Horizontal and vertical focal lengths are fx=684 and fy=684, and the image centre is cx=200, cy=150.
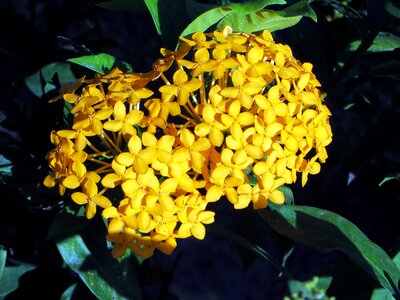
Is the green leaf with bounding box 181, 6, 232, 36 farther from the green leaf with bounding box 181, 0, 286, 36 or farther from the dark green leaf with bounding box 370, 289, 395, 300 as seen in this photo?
the dark green leaf with bounding box 370, 289, 395, 300

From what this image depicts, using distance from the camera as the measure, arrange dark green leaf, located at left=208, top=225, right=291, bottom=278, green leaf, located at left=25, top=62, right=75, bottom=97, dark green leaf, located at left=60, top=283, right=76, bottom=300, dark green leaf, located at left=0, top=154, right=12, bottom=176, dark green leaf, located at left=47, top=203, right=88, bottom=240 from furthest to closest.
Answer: green leaf, located at left=25, top=62, right=75, bottom=97 < dark green leaf, located at left=60, top=283, right=76, bottom=300 < dark green leaf, located at left=0, top=154, right=12, bottom=176 < dark green leaf, located at left=208, top=225, right=291, bottom=278 < dark green leaf, located at left=47, top=203, right=88, bottom=240

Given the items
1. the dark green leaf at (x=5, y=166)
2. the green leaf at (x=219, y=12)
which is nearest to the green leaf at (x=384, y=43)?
the green leaf at (x=219, y=12)

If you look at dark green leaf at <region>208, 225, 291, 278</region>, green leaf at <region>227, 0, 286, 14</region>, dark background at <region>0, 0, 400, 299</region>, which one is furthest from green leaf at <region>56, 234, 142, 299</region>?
green leaf at <region>227, 0, 286, 14</region>

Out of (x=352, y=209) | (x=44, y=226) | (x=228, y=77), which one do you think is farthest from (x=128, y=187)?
(x=352, y=209)

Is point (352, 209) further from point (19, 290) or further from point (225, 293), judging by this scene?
point (19, 290)

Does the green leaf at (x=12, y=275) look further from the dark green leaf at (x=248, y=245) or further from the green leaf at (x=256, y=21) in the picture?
the green leaf at (x=256, y=21)

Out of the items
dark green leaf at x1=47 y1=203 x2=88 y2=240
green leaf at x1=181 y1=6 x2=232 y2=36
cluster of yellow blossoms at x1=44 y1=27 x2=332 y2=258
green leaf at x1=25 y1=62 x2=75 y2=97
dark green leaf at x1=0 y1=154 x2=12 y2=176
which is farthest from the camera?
green leaf at x1=25 y1=62 x2=75 y2=97

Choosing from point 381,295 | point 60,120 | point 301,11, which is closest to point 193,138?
point 301,11
